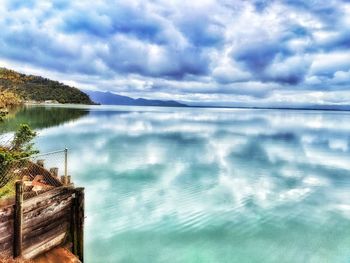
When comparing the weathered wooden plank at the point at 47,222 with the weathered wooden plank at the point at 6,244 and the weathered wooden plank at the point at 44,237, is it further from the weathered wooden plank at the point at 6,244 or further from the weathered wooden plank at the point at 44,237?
the weathered wooden plank at the point at 6,244

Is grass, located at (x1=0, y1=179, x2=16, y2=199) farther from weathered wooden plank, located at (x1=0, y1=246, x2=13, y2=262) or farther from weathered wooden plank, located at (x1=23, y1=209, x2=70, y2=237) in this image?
weathered wooden plank, located at (x1=0, y1=246, x2=13, y2=262)

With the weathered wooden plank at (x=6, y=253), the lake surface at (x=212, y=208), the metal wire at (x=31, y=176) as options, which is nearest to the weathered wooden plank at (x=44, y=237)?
the weathered wooden plank at (x=6, y=253)

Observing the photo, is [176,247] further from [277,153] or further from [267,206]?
[277,153]

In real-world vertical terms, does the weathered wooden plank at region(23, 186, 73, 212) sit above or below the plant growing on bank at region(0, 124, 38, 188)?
below

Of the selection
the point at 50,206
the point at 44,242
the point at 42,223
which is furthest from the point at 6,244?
the point at 50,206

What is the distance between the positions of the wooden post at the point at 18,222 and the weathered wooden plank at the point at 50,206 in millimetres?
253

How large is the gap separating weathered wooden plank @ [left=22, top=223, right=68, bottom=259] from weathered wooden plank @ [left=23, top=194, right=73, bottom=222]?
2.10 ft

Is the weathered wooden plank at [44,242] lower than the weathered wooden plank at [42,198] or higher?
lower

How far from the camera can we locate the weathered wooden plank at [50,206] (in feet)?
27.6

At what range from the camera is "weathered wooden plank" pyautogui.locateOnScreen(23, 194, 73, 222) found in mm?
8406

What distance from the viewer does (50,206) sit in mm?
9008

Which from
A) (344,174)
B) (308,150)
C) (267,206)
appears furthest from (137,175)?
(308,150)

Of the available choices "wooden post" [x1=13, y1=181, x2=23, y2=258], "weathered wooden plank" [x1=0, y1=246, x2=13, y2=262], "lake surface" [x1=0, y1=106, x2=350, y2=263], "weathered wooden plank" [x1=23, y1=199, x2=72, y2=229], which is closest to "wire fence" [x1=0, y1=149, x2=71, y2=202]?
"weathered wooden plank" [x1=23, y1=199, x2=72, y2=229]

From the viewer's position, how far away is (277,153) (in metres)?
35.4
